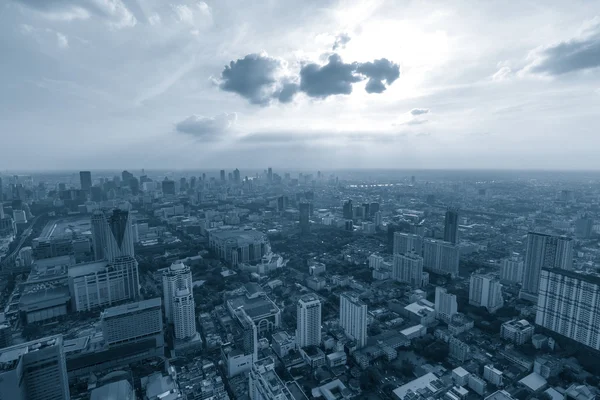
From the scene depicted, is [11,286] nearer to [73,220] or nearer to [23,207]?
[73,220]

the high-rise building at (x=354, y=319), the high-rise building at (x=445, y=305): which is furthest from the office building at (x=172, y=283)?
the high-rise building at (x=445, y=305)

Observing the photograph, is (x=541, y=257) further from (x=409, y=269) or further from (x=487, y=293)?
(x=409, y=269)

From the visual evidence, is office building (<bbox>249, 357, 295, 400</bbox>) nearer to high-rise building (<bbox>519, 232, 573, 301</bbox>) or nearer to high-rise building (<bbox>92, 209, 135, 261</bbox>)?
high-rise building (<bbox>519, 232, 573, 301</bbox>)

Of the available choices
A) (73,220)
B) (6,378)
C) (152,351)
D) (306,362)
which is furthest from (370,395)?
(73,220)

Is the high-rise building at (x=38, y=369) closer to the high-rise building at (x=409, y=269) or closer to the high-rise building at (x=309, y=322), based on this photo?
the high-rise building at (x=309, y=322)

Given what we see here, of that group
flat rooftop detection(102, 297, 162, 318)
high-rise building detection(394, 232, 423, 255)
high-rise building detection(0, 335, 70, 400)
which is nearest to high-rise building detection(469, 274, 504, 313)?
high-rise building detection(394, 232, 423, 255)

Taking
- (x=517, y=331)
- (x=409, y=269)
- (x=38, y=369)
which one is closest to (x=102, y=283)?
(x=38, y=369)
